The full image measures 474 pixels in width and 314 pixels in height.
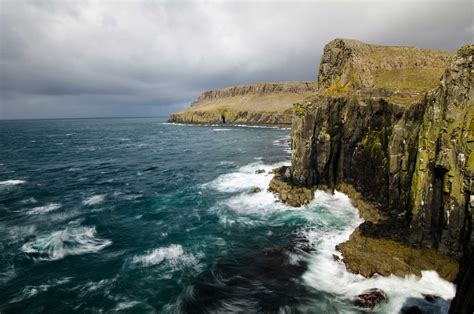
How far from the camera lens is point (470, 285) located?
1070 centimetres

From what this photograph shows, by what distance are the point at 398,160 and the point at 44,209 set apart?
45.8m

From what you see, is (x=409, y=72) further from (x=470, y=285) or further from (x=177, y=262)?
(x=177, y=262)

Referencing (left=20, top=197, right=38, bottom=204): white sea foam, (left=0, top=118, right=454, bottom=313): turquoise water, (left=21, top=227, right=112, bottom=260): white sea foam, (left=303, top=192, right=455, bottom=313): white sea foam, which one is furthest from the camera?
(left=20, top=197, right=38, bottom=204): white sea foam

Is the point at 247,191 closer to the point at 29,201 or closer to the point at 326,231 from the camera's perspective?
the point at 326,231

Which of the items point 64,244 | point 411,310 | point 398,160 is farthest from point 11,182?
point 398,160

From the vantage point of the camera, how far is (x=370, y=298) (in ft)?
62.0

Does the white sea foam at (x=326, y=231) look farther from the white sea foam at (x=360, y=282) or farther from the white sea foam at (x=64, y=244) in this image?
the white sea foam at (x=64, y=244)

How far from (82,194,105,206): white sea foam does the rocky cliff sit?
27.0 m

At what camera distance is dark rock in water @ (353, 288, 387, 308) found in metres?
18.6

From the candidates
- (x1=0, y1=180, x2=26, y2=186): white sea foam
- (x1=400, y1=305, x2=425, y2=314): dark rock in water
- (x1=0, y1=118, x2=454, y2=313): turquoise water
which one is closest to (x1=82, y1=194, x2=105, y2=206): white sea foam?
(x1=0, y1=118, x2=454, y2=313): turquoise water

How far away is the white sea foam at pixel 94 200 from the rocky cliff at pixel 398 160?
27004mm

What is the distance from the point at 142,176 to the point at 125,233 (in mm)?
26975

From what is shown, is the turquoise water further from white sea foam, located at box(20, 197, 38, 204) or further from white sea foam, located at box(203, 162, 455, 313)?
white sea foam, located at box(20, 197, 38, 204)

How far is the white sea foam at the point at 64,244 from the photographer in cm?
2677
